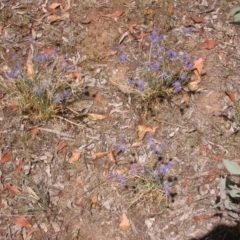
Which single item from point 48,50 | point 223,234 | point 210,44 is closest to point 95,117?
point 48,50

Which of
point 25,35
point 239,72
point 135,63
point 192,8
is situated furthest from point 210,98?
point 25,35

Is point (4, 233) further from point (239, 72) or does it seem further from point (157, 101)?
point (239, 72)

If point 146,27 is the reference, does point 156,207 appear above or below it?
below

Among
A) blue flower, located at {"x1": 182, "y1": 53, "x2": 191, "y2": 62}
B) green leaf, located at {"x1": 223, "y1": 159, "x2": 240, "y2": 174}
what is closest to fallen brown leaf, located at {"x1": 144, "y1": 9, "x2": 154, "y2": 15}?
blue flower, located at {"x1": 182, "y1": 53, "x2": 191, "y2": 62}

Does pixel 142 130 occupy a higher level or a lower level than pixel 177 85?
lower

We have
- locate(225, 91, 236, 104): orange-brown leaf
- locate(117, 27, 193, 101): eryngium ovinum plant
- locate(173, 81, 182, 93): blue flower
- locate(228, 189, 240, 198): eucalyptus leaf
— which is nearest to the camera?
locate(228, 189, 240, 198): eucalyptus leaf

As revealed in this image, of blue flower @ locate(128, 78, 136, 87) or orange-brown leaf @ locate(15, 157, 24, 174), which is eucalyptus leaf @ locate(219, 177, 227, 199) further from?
orange-brown leaf @ locate(15, 157, 24, 174)

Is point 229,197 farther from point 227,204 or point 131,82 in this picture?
point 131,82
